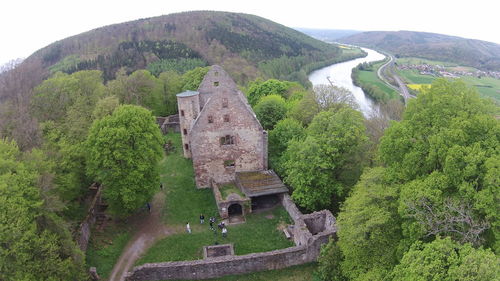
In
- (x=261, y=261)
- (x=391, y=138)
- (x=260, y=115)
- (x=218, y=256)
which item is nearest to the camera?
(x=391, y=138)

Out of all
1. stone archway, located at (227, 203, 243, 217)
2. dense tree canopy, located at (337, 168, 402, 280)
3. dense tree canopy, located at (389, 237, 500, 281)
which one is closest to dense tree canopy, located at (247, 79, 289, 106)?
stone archway, located at (227, 203, 243, 217)

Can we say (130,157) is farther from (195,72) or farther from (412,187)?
(195,72)

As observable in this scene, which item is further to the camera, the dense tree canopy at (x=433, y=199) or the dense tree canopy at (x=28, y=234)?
the dense tree canopy at (x=28, y=234)

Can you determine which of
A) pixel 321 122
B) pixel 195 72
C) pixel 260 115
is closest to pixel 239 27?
pixel 195 72

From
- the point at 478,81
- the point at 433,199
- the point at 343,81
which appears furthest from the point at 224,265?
the point at 343,81

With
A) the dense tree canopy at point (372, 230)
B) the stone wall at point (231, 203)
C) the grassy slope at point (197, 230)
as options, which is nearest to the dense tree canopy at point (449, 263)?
the dense tree canopy at point (372, 230)

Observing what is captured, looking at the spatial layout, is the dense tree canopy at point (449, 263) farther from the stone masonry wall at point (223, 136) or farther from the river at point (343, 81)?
the river at point (343, 81)

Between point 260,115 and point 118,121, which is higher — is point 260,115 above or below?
below
